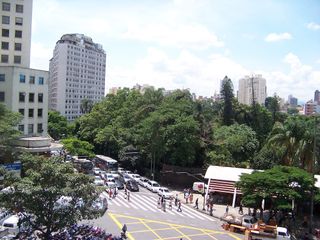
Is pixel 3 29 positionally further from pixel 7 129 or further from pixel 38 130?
pixel 7 129

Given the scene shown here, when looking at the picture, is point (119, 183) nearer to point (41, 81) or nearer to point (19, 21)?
point (41, 81)

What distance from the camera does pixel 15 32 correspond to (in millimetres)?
50531

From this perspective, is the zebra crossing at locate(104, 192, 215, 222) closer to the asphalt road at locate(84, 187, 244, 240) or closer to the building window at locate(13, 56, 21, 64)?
the asphalt road at locate(84, 187, 244, 240)

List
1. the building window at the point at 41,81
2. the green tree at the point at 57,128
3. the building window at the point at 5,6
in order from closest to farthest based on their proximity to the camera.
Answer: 1. the building window at the point at 5,6
2. the building window at the point at 41,81
3. the green tree at the point at 57,128

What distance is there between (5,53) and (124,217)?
27.8m

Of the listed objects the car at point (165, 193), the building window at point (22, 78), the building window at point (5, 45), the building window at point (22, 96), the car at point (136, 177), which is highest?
the building window at point (5, 45)

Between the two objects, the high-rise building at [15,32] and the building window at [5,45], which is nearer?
the high-rise building at [15,32]

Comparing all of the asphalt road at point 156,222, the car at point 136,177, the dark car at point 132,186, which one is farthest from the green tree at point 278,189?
the car at point 136,177

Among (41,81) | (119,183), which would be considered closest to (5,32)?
(41,81)

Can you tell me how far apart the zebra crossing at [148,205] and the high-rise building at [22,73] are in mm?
14961

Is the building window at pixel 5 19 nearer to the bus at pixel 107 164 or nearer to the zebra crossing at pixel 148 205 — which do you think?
the bus at pixel 107 164

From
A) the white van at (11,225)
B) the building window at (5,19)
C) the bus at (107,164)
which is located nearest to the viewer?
the white van at (11,225)

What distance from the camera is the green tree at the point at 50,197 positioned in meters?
18.9

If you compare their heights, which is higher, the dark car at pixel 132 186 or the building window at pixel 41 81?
the building window at pixel 41 81
